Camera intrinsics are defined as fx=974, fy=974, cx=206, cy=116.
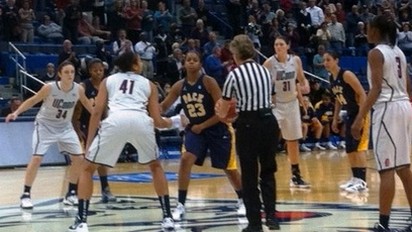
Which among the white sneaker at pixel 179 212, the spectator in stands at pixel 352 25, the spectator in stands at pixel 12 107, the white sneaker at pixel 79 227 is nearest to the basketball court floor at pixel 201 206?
the white sneaker at pixel 179 212

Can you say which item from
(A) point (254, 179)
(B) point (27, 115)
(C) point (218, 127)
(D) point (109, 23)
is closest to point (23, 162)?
(B) point (27, 115)

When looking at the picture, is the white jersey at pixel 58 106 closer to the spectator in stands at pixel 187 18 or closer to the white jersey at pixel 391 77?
the white jersey at pixel 391 77

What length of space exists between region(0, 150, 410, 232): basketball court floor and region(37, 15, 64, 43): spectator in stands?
23.5ft

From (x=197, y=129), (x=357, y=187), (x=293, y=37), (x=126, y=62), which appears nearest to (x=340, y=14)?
(x=293, y=37)

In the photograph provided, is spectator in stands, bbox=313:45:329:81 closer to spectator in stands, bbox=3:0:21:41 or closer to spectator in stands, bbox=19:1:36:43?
spectator in stands, bbox=19:1:36:43

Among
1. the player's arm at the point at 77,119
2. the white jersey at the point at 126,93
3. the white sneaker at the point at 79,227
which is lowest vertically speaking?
the white sneaker at the point at 79,227

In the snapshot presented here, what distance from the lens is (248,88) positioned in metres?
8.91

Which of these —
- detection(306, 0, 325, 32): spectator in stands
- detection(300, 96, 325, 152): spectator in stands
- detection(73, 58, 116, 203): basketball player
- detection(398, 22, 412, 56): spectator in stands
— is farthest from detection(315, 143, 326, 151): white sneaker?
detection(73, 58, 116, 203): basketball player

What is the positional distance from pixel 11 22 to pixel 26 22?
0.36 meters

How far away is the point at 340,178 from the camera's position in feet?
50.2

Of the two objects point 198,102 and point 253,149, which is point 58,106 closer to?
point 198,102

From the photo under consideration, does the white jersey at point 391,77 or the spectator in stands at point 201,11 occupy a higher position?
the spectator in stands at point 201,11

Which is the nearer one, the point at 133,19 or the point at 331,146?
the point at 133,19

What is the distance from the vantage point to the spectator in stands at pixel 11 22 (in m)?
22.3
